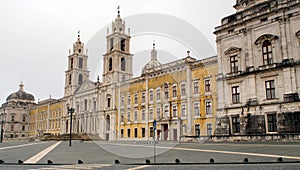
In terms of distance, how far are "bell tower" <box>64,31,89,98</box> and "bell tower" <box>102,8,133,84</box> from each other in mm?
21691

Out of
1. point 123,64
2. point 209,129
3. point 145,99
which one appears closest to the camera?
point 209,129

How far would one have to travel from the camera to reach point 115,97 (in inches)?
2235

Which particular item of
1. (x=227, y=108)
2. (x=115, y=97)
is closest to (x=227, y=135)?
(x=227, y=108)

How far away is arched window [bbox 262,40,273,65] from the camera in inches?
1115

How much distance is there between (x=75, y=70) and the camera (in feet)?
268

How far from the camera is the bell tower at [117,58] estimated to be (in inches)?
2324

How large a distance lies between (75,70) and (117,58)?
26.1 meters

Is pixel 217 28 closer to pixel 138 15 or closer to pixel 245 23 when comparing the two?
pixel 245 23

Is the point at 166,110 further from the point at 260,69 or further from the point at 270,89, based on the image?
the point at 270,89

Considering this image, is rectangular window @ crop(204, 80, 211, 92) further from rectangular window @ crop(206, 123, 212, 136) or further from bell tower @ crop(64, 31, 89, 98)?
bell tower @ crop(64, 31, 89, 98)

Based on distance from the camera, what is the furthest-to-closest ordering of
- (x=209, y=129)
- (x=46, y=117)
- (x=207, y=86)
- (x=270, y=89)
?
1. (x=46, y=117)
2. (x=207, y=86)
3. (x=209, y=129)
4. (x=270, y=89)

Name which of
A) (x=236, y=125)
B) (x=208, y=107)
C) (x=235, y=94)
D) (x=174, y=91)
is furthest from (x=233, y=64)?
(x=174, y=91)

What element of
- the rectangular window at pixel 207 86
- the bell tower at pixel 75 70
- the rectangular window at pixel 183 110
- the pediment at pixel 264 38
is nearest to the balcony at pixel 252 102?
the pediment at pixel 264 38

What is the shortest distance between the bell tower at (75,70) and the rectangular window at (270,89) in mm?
60461
